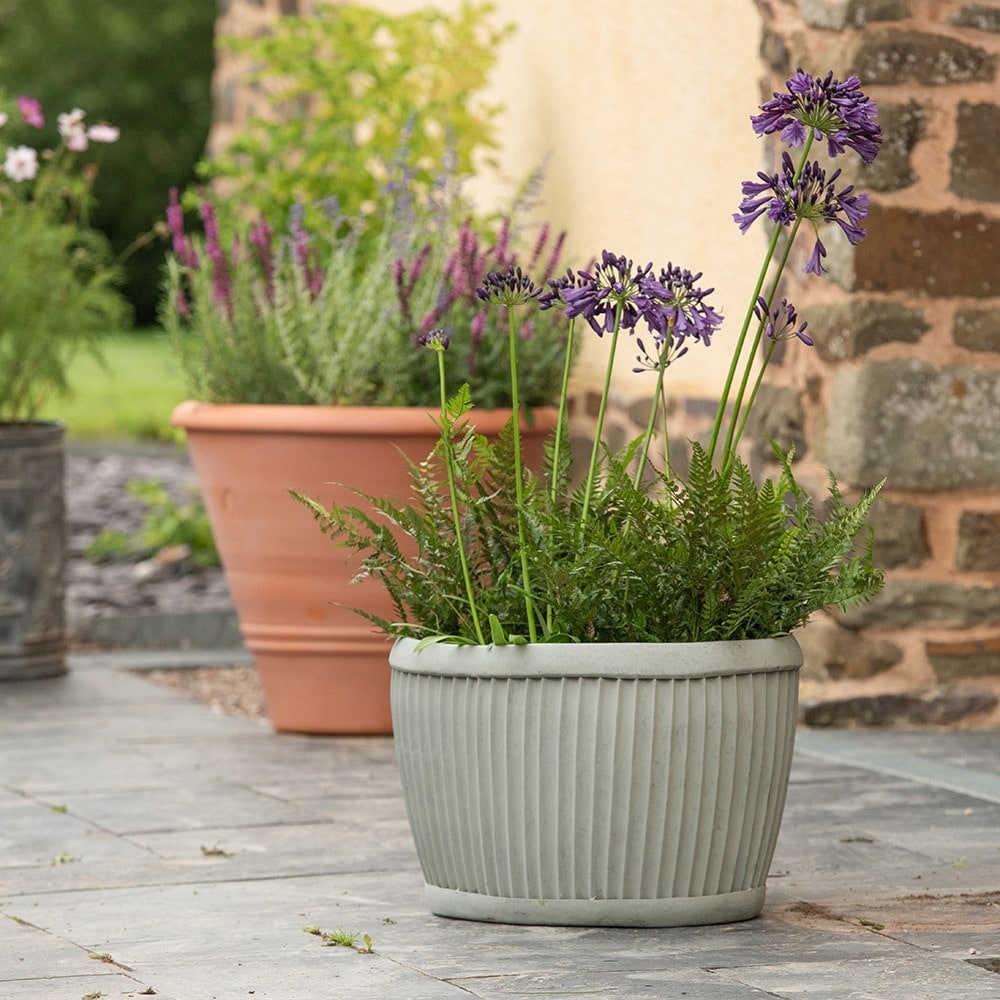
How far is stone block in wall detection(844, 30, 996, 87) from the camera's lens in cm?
443

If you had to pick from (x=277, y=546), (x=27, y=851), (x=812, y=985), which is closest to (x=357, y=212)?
(x=277, y=546)

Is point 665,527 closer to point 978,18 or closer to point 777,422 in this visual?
point 777,422

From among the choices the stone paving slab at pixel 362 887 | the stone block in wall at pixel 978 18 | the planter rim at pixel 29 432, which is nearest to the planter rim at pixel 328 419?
the stone paving slab at pixel 362 887

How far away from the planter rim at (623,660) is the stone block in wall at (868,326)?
1.72m

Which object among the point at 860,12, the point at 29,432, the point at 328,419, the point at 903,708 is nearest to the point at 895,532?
the point at 903,708

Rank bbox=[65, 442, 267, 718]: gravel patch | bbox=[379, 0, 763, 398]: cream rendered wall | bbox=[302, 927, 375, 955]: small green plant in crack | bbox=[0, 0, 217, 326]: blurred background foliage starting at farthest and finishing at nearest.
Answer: bbox=[0, 0, 217, 326]: blurred background foliage → bbox=[65, 442, 267, 718]: gravel patch → bbox=[379, 0, 763, 398]: cream rendered wall → bbox=[302, 927, 375, 955]: small green plant in crack

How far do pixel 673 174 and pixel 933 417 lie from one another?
3.58 feet

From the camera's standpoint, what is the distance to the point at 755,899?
2893mm

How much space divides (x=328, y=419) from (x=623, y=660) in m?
1.85

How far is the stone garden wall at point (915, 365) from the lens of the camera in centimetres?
445

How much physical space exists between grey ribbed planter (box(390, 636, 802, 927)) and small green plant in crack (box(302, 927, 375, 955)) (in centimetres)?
19

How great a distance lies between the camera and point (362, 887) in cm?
315

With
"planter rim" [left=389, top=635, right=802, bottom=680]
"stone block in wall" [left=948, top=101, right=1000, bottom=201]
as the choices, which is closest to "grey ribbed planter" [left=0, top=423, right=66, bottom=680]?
"stone block in wall" [left=948, top=101, right=1000, bottom=201]

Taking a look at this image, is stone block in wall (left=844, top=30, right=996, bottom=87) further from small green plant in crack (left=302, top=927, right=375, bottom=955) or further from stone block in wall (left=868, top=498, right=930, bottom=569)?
small green plant in crack (left=302, top=927, right=375, bottom=955)
